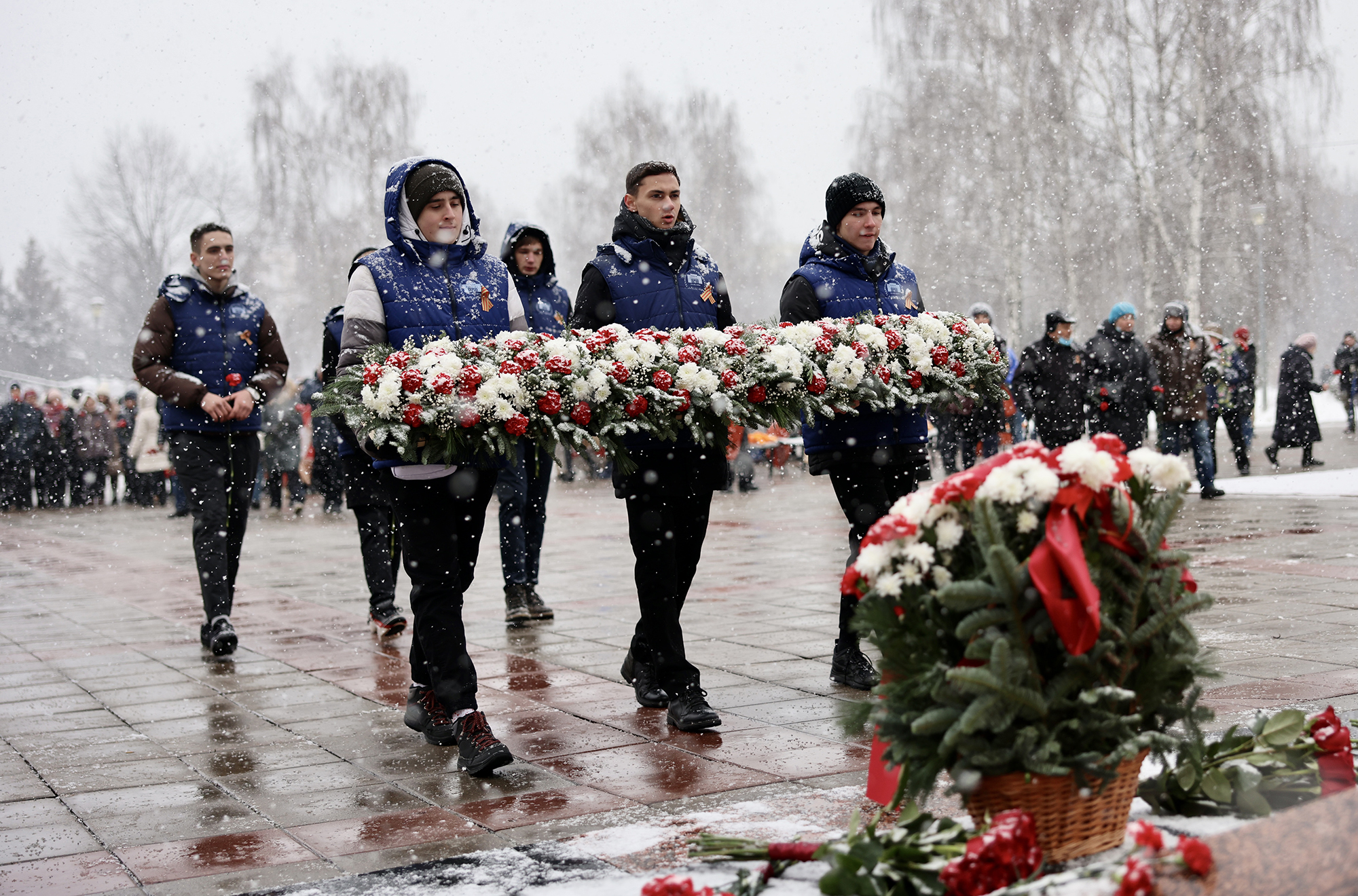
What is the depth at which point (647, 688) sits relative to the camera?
5621 mm

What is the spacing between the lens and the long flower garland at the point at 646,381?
14.8ft

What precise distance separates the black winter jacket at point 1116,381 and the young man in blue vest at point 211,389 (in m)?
8.79

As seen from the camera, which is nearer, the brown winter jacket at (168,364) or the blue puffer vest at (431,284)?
the blue puffer vest at (431,284)

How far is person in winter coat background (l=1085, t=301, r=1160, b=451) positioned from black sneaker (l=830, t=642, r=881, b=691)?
28.8 ft

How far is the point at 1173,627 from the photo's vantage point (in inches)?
123

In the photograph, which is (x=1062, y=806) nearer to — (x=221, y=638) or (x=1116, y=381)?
(x=221, y=638)

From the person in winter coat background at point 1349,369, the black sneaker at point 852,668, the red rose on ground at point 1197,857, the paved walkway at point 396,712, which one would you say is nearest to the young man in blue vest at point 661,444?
the paved walkway at point 396,712

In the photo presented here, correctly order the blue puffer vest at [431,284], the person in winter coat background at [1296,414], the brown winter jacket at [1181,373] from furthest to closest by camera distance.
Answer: the person in winter coat background at [1296,414] < the brown winter jacket at [1181,373] < the blue puffer vest at [431,284]

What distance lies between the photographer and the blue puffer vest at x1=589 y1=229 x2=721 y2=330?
17.7ft

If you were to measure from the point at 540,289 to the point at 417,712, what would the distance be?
3.60 meters

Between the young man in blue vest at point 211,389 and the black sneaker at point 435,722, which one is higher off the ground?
the young man in blue vest at point 211,389

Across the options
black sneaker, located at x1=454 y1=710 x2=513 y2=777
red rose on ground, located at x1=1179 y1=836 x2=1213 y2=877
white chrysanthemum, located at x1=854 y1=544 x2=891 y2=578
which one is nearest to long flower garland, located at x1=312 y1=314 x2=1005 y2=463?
black sneaker, located at x1=454 y1=710 x2=513 y2=777

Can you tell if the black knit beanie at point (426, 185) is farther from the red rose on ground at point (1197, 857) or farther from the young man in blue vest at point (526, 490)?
the red rose on ground at point (1197, 857)

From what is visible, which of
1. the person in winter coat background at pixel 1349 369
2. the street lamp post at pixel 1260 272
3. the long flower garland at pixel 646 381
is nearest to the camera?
the long flower garland at pixel 646 381
